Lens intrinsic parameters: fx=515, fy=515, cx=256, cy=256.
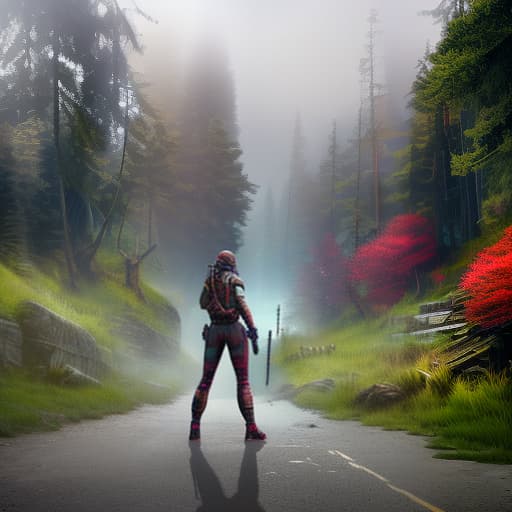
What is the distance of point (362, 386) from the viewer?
45.3 feet

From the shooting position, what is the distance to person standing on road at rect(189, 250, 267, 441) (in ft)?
24.6

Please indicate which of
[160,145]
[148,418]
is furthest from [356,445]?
[160,145]

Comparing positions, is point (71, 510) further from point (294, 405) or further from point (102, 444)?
point (294, 405)

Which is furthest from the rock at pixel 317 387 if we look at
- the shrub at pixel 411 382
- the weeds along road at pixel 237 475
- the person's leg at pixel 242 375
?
the person's leg at pixel 242 375

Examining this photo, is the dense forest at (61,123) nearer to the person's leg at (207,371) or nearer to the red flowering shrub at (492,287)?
the person's leg at (207,371)

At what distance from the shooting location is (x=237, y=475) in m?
5.20

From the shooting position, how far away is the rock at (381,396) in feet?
37.0

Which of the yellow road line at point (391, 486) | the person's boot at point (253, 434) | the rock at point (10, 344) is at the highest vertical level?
the rock at point (10, 344)

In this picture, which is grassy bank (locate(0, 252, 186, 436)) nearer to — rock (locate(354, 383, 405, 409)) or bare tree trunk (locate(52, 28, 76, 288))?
bare tree trunk (locate(52, 28, 76, 288))

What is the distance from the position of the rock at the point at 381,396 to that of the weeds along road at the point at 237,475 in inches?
122

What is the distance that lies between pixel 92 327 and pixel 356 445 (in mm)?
14065

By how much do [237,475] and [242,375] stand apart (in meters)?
2.38

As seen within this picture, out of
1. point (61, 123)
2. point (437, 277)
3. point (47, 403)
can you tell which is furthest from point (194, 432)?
point (437, 277)

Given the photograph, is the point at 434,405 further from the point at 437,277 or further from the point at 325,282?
the point at 325,282
